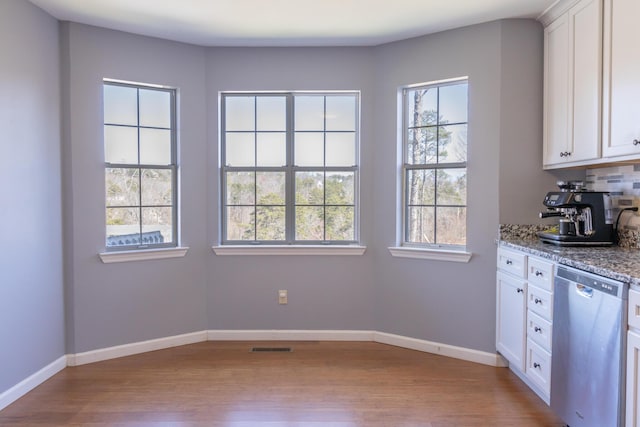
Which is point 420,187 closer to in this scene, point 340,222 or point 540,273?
point 340,222

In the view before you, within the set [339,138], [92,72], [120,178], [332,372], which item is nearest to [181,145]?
[120,178]

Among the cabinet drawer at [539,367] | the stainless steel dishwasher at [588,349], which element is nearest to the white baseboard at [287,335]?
the cabinet drawer at [539,367]

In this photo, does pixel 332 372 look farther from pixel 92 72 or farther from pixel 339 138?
pixel 92 72

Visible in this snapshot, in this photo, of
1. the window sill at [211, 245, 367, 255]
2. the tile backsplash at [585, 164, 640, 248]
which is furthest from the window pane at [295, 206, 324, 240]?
the tile backsplash at [585, 164, 640, 248]

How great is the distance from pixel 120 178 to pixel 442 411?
2.96 metres

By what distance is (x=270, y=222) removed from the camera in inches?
158

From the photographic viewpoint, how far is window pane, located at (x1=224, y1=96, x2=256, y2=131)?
3977mm

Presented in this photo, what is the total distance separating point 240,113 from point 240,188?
2.24ft

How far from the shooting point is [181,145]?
3.80m

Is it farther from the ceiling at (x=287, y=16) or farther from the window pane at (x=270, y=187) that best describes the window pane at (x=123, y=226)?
the ceiling at (x=287, y=16)

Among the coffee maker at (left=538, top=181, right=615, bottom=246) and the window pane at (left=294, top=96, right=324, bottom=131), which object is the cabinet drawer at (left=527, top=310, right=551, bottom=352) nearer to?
the coffee maker at (left=538, top=181, right=615, bottom=246)

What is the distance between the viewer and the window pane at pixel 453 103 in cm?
352

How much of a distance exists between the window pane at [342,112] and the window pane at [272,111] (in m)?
0.40

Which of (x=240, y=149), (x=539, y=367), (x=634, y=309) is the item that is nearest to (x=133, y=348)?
(x=240, y=149)
